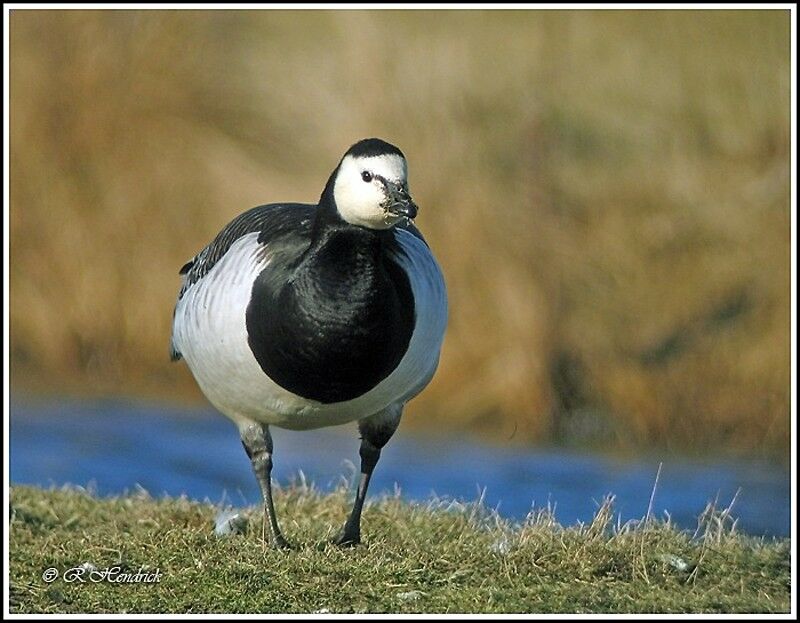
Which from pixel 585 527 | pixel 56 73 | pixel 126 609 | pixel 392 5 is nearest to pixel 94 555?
pixel 126 609

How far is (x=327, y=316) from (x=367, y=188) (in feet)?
2.02

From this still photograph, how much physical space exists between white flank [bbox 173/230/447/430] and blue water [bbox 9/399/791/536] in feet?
11.3

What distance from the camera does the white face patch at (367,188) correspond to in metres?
5.84

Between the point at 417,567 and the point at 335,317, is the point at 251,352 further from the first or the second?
the point at 417,567

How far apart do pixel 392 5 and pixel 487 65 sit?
1.15m

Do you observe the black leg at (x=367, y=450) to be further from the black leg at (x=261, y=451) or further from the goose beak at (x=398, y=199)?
the goose beak at (x=398, y=199)

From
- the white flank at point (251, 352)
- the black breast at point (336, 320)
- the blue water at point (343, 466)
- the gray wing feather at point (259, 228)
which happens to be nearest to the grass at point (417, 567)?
the white flank at point (251, 352)

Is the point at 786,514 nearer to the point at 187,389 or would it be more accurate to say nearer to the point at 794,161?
the point at 794,161

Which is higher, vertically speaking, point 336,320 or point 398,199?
point 398,199

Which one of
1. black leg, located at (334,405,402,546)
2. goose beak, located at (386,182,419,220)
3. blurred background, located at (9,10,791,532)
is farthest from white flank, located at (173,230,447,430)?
blurred background, located at (9,10,791,532)

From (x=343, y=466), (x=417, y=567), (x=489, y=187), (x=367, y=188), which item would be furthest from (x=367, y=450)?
(x=489, y=187)

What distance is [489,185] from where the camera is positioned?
1296 cm

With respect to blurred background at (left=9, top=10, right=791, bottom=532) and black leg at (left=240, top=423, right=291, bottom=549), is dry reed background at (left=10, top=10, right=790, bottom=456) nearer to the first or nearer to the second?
blurred background at (left=9, top=10, right=791, bottom=532)

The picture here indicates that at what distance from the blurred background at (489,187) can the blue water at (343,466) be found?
12.9 inches
